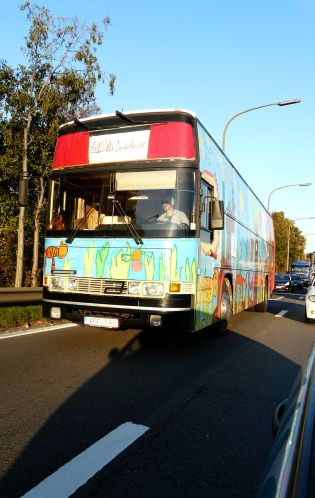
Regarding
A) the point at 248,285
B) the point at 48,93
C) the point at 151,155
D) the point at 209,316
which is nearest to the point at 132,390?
the point at 209,316

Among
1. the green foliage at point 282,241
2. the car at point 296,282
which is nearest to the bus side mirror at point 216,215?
the car at point 296,282

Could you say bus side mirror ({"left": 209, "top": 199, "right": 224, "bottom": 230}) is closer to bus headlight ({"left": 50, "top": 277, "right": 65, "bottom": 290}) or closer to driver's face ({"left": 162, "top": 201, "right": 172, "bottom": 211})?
driver's face ({"left": 162, "top": 201, "right": 172, "bottom": 211})

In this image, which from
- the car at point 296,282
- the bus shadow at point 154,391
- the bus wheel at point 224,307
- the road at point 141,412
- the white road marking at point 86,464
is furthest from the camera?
the car at point 296,282

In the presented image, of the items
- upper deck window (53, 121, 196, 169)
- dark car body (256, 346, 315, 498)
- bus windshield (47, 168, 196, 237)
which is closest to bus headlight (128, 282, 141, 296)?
bus windshield (47, 168, 196, 237)

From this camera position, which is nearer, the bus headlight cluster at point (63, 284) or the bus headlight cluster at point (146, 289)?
the bus headlight cluster at point (146, 289)

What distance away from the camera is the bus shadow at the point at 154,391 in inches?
130

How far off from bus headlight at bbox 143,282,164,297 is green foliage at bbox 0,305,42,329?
4105mm

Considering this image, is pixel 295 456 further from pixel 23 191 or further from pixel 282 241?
pixel 282 241

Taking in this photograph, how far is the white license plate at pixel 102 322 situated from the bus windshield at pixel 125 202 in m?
1.21

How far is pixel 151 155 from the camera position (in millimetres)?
6594

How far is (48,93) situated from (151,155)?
40.6ft

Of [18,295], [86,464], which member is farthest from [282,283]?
[86,464]

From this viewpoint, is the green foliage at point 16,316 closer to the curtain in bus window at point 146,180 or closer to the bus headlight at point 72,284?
the bus headlight at point 72,284

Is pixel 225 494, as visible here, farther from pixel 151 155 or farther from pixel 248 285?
pixel 248 285
